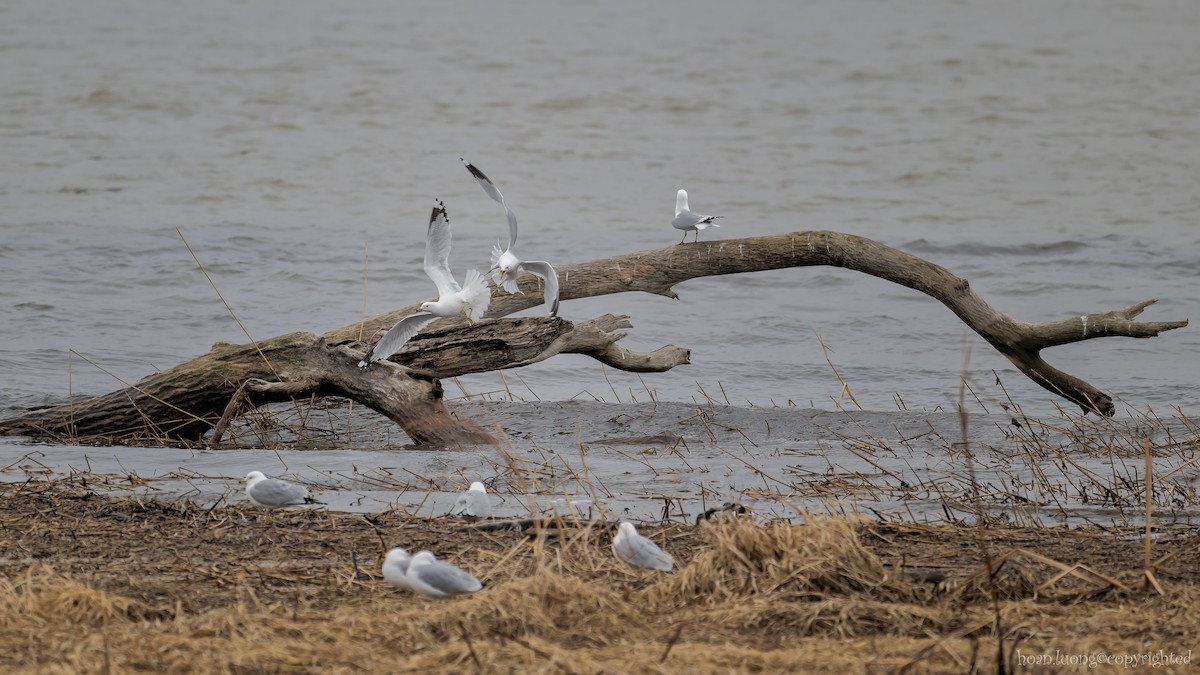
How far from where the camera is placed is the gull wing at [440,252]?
27.1 ft

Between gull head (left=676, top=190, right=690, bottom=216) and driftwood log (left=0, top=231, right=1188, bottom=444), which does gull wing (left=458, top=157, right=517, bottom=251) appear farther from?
gull head (left=676, top=190, right=690, bottom=216)

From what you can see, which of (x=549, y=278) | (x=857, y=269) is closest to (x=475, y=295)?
(x=549, y=278)

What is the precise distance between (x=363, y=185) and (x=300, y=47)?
12.2m

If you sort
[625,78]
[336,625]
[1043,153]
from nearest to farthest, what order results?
[336,625], [1043,153], [625,78]

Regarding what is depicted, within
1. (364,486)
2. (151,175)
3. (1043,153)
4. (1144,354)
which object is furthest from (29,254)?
(1043,153)

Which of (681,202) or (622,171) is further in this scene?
(622,171)

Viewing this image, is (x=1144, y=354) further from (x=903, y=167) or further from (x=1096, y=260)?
(x=903, y=167)

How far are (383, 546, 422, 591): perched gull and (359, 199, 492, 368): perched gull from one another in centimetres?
340

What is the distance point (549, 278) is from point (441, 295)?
2.28 feet

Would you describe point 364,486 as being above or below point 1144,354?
above

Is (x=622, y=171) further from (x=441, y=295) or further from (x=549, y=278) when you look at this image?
(x=441, y=295)

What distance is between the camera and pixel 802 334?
45.1 ft

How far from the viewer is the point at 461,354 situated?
823 centimetres

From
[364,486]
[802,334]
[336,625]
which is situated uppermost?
[336,625]
